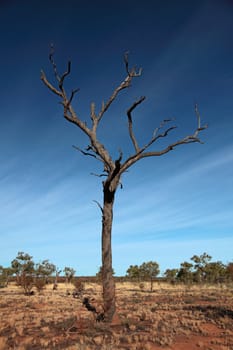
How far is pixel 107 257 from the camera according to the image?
Result: 1088cm

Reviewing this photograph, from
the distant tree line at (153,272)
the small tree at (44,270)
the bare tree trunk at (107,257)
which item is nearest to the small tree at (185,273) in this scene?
the distant tree line at (153,272)

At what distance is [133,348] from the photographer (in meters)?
7.94

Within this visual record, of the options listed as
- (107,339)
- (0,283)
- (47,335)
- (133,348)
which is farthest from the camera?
(0,283)

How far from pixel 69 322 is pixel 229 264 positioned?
1742 centimetres

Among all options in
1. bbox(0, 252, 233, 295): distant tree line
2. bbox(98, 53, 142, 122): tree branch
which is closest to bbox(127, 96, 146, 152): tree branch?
bbox(98, 53, 142, 122): tree branch

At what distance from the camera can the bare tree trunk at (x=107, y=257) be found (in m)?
10.6

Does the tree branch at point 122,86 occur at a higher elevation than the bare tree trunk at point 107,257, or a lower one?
higher

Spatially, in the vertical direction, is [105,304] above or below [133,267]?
below

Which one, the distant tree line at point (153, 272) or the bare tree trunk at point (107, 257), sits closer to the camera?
the bare tree trunk at point (107, 257)

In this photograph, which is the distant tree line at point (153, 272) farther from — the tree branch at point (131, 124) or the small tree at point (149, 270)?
the tree branch at point (131, 124)

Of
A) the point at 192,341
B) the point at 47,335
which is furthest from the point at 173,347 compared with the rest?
the point at 47,335

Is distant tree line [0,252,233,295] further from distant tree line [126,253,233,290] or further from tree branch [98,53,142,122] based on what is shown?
tree branch [98,53,142,122]

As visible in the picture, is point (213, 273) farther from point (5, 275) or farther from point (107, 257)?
point (107, 257)

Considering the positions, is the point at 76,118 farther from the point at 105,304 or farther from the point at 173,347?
the point at 173,347
